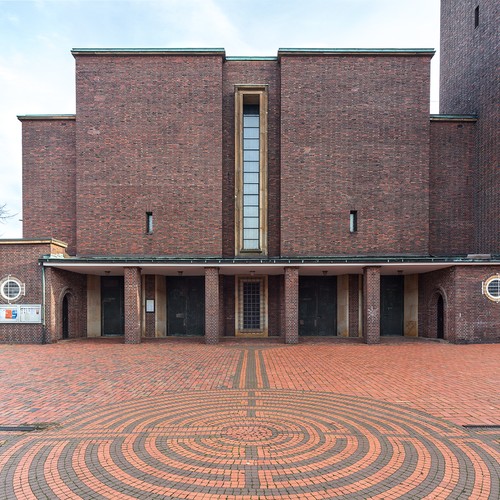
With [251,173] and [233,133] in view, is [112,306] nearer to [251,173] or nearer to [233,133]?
[251,173]

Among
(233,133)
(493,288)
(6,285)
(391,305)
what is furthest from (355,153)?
(6,285)

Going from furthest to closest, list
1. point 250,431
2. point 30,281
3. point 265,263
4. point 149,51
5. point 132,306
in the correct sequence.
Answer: point 149,51
point 132,306
point 265,263
point 30,281
point 250,431

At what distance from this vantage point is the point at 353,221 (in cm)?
2217

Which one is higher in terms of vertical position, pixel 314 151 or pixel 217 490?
pixel 314 151

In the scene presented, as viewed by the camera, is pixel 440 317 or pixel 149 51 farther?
pixel 149 51

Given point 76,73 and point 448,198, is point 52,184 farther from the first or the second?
point 448,198

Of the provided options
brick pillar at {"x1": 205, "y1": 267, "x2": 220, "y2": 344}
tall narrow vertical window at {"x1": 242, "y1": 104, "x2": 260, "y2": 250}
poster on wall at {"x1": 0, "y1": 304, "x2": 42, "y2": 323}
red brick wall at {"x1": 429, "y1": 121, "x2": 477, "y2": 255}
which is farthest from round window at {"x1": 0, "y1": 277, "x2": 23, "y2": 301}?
red brick wall at {"x1": 429, "y1": 121, "x2": 477, "y2": 255}

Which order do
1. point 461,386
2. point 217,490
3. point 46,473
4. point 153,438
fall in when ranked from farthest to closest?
point 461,386 < point 153,438 < point 46,473 < point 217,490

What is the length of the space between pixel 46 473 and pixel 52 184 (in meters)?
21.8

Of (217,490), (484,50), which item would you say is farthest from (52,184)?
(484,50)

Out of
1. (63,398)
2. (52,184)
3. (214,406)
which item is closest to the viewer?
(214,406)

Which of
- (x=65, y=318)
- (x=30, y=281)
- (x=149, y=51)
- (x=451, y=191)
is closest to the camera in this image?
(x=30, y=281)

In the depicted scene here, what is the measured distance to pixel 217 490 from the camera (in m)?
4.80

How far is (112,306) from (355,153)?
56.8ft
